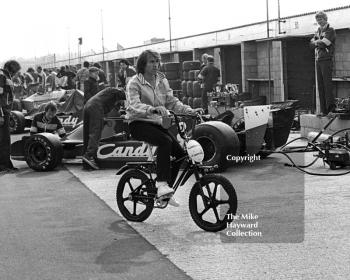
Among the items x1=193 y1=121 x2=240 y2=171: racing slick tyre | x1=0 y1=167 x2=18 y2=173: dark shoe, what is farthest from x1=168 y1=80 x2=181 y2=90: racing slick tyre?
x1=193 y1=121 x2=240 y2=171: racing slick tyre

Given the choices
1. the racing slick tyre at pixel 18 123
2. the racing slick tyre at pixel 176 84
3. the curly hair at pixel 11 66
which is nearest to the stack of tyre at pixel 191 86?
the racing slick tyre at pixel 176 84

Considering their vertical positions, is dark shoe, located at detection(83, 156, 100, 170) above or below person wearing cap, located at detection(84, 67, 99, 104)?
below

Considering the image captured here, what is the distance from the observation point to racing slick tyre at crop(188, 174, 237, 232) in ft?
20.5

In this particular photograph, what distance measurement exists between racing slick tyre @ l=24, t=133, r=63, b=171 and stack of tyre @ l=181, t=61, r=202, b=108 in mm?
9716

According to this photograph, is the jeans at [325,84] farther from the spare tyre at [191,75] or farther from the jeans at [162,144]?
the spare tyre at [191,75]

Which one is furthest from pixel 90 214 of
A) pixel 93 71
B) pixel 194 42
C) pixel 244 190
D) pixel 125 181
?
pixel 194 42

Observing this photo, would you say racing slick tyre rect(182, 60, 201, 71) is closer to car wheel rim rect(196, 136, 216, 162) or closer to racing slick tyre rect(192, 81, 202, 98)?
racing slick tyre rect(192, 81, 202, 98)

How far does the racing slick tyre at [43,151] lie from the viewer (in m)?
11.0

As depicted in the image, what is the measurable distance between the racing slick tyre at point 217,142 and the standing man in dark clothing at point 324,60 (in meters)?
3.17

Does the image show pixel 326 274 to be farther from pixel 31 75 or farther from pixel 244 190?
pixel 31 75

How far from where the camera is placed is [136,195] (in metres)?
6.89

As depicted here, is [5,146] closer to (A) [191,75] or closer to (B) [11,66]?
(B) [11,66]

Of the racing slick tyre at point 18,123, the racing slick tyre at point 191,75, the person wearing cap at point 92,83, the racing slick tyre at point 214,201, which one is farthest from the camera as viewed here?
the racing slick tyre at point 191,75

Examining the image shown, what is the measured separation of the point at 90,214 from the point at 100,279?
2428 millimetres
